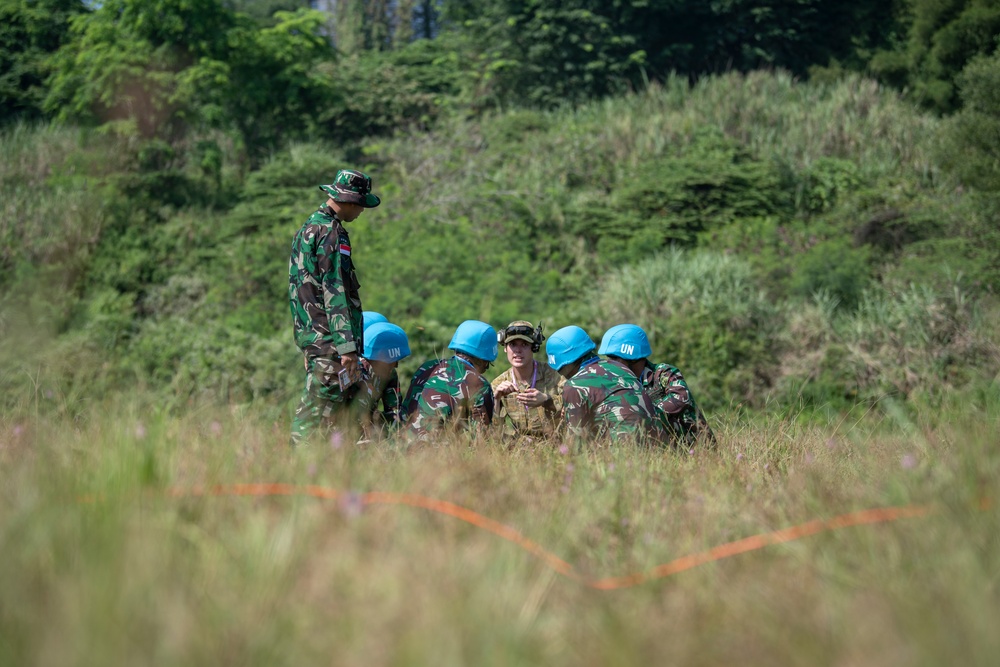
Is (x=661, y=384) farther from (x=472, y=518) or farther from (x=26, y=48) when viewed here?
(x=26, y=48)

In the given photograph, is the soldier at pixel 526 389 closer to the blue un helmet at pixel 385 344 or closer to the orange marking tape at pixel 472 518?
the blue un helmet at pixel 385 344

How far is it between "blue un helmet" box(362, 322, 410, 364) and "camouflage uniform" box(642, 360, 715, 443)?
1534mm

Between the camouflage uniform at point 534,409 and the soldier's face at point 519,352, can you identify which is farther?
the soldier's face at point 519,352

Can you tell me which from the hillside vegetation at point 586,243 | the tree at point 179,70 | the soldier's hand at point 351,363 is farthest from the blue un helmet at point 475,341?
the tree at point 179,70

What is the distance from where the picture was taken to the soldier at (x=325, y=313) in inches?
226

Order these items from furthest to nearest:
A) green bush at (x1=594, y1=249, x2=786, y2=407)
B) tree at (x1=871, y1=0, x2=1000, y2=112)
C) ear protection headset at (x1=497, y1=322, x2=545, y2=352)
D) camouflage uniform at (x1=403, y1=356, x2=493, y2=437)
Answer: tree at (x1=871, y1=0, x2=1000, y2=112) → green bush at (x1=594, y1=249, x2=786, y2=407) → ear protection headset at (x1=497, y1=322, x2=545, y2=352) → camouflage uniform at (x1=403, y1=356, x2=493, y2=437)

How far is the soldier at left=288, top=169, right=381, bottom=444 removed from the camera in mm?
5750

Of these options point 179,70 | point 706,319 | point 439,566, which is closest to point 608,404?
point 439,566

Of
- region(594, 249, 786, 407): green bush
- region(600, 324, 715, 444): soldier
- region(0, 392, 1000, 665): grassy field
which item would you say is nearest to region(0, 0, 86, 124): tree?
region(594, 249, 786, 407): green bush

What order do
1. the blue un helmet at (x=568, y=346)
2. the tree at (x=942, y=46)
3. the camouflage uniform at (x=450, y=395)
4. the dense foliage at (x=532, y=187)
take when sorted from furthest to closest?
1. the tree at (x=942, y=46)
2. the dense foliage at (x=532, y=187)
3. the blue un helmet at (x=568, y=346)
4. the camouflage uniform at (x=450, y=395)

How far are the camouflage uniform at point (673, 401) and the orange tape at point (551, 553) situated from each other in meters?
2.94

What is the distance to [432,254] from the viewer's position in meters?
14.5

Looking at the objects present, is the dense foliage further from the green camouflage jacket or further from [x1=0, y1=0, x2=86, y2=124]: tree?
the green camouflage jacket

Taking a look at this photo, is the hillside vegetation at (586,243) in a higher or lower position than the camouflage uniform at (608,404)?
lower
